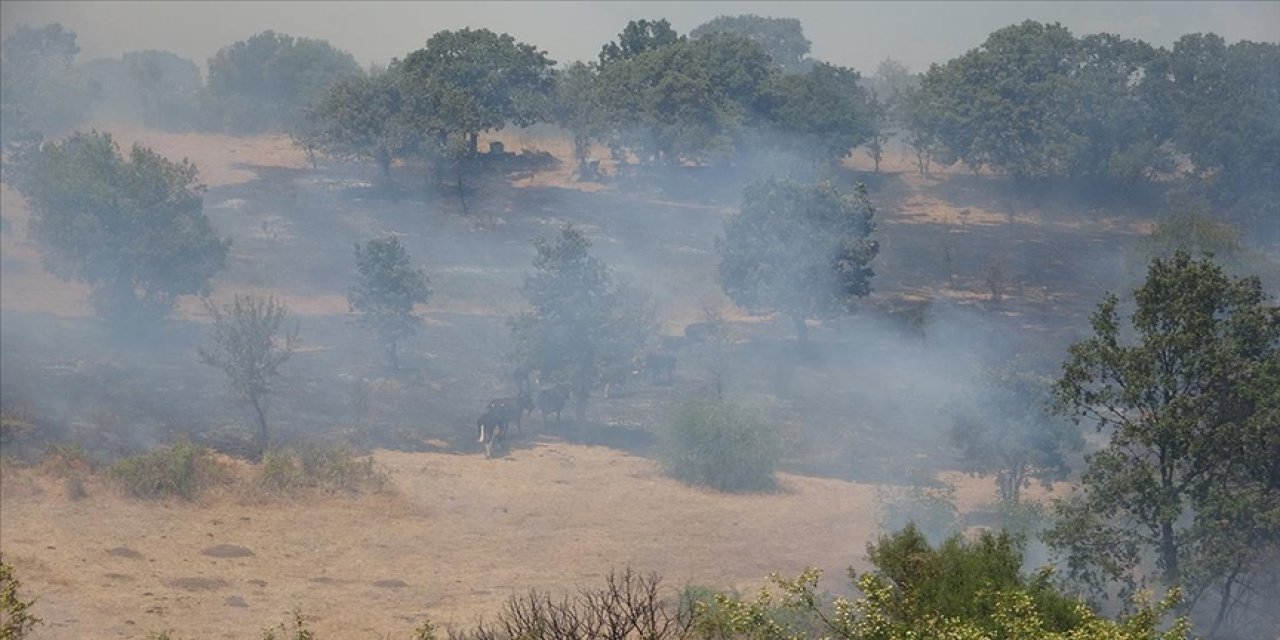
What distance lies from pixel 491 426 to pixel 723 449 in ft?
24.2

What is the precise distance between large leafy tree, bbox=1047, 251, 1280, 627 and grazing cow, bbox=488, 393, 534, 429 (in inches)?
789

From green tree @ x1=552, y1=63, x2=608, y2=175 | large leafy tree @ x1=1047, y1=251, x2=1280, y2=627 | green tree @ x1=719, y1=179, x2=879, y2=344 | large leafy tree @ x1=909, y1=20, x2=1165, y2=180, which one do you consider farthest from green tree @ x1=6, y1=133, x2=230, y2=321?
large leafy tree @ x1=909, y1=20, x2=1165, y2=180

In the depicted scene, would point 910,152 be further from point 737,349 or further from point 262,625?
point 262,625

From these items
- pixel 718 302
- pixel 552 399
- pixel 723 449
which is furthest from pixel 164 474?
pixel 718 302

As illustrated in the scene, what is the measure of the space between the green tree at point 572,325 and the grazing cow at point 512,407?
60.1 inches

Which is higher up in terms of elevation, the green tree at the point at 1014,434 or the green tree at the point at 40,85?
the green tree at the point at 40,85

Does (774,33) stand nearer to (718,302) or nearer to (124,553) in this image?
(718,302)

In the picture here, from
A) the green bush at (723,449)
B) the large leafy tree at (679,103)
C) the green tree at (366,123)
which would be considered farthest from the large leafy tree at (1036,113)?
the green bush at (723,449)

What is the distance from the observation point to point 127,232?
163ft

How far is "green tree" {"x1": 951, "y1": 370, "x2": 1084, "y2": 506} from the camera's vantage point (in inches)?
1394

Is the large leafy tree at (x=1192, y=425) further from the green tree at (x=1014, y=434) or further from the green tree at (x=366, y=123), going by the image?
the green tree at (x=366, y=123)

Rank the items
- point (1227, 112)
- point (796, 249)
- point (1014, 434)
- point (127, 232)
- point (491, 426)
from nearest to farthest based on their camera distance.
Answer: point (1014, 434) < point (491, 426) < point (127, 232) < point (796, 249) < point (1227, 112)

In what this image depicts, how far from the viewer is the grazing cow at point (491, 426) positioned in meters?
40.0

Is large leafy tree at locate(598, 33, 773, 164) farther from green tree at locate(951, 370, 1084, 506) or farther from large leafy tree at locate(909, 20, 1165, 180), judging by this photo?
green tree at locate(951, 370, 1084, 506)
